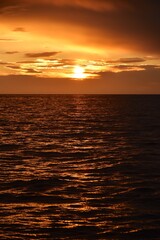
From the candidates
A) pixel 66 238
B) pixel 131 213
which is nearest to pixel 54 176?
pixel 131 213

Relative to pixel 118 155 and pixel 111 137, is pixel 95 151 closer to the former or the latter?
pixel 118 155

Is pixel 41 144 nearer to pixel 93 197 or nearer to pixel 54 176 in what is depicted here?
pixel 54 176

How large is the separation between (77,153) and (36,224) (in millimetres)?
20509

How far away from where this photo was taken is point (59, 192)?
2377cm

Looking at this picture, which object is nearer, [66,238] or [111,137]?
[66,238]

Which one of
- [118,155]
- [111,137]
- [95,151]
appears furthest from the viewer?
[111,137]

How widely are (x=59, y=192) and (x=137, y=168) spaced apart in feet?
28.1

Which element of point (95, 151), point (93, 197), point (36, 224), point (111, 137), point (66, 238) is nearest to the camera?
point (66, 238)

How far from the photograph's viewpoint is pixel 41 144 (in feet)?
150

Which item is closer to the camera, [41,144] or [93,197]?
[93,197]

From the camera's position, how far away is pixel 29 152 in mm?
39031

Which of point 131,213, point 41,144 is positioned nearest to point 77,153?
point 41,144

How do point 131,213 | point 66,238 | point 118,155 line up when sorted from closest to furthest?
point 66,238
point 131,213
point 118,155

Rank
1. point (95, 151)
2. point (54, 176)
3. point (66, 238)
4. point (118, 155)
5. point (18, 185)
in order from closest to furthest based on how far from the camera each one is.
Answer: point (66, 238), point (18, 185), point (54, 176), point (118, 155), point (95, 151)
